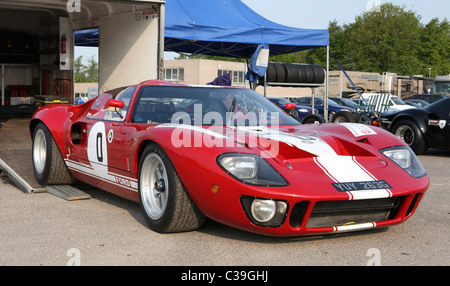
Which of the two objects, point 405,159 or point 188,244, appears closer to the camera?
point 188,244

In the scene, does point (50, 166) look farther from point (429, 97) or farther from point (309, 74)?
point (429, 97)

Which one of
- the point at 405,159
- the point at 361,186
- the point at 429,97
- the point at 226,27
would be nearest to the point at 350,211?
the point at 361,186

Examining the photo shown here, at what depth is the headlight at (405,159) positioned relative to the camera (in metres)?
3.67

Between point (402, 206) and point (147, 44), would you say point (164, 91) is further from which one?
point (147, 44)

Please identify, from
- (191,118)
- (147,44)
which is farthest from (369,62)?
(191,118)

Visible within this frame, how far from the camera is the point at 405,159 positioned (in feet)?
A: 12.4

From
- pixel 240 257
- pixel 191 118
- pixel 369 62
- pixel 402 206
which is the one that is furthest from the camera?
pixel 369 62

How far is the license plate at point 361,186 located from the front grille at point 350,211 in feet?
0.26

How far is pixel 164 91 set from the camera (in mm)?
4449

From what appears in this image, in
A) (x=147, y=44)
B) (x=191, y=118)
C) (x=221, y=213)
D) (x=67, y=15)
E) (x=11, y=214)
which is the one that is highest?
(x=67, y=15)

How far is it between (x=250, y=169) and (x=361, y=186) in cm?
68

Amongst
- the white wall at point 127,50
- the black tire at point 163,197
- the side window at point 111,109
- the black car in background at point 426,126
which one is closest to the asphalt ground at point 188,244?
the black tire at point 163,197

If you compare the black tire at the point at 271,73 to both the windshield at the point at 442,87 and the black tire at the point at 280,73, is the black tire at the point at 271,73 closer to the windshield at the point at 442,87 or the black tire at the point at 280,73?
the black tire at the point at 280,73

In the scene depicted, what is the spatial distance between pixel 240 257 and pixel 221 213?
0.31 meters
